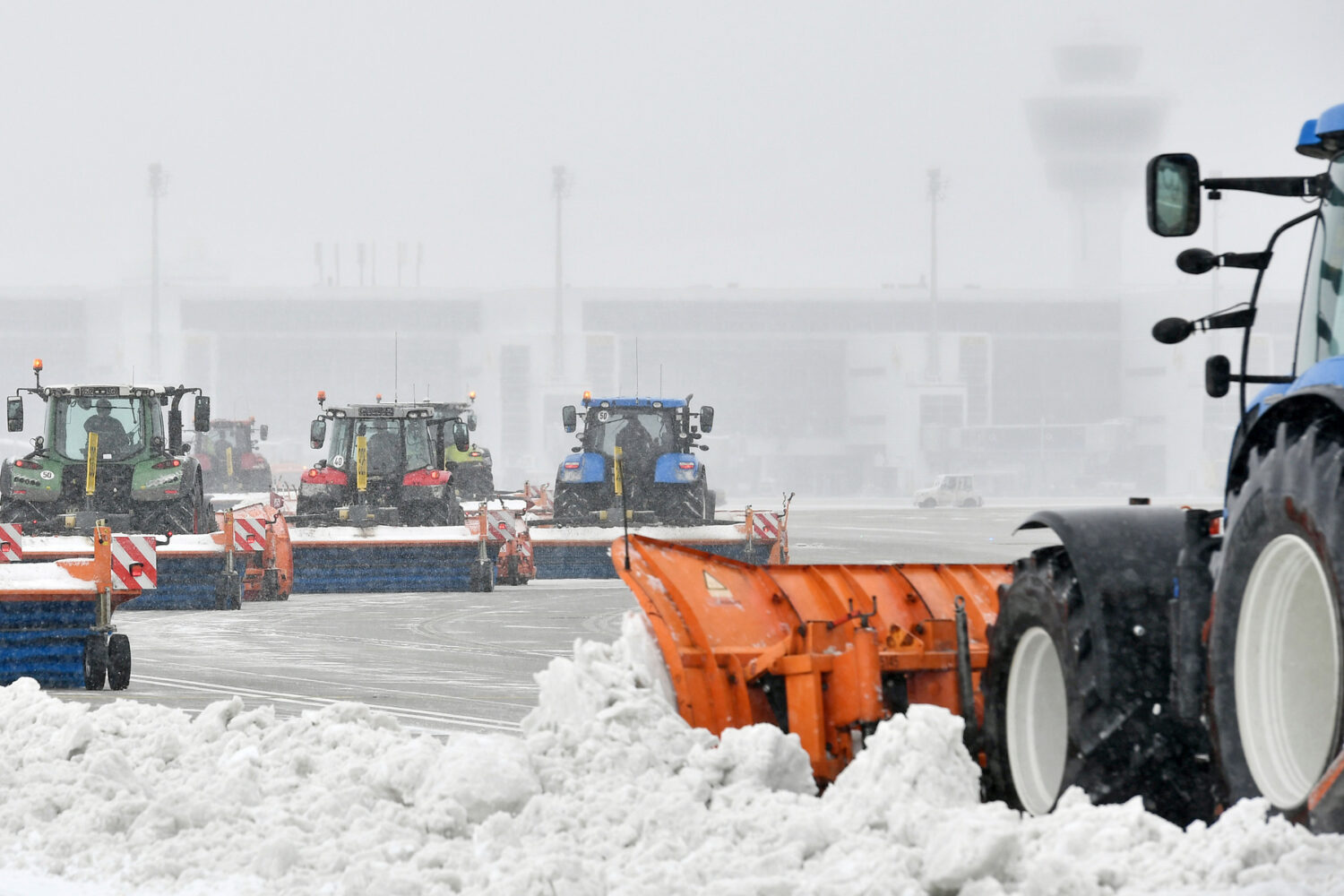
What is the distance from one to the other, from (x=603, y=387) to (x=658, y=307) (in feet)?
19.9

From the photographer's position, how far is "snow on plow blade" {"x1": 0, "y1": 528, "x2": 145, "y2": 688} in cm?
1072

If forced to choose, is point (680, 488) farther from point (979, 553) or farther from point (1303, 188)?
point (1303, 188)

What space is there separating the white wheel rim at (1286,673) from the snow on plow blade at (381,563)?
15903 millimetres

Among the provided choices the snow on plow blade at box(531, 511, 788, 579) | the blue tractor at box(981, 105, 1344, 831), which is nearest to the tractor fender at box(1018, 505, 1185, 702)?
the blue tractor at box(981, 105, 1344, 831)

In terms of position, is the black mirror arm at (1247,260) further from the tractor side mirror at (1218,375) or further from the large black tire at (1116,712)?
the large black tire at (1116,712)

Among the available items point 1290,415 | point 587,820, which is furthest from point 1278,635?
point 587,820

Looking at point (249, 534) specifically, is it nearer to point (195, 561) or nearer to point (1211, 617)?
point (195, 561)

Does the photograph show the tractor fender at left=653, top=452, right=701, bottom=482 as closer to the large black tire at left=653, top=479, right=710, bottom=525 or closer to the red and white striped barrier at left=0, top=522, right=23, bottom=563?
the large black tire at left=653, top=479, right=710, bottom=525

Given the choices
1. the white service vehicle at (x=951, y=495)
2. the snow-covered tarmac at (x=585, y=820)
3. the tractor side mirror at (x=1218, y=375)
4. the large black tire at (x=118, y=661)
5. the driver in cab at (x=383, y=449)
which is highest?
the tractor side mirror at (x=1218, y=375)

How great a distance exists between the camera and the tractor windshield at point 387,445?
74.5 ft

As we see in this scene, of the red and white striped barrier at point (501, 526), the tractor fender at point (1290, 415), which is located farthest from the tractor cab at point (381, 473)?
→ the tractor fender at point (1290, 415)

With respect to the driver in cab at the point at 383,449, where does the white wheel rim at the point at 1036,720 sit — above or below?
below

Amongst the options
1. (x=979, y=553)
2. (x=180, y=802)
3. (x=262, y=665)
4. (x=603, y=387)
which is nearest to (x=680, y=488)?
(x=979, y=553)

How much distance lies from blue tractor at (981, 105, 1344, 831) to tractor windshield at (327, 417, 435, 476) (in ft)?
57.5
